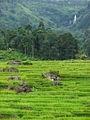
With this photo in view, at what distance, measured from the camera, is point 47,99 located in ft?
131

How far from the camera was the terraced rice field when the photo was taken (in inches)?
1340

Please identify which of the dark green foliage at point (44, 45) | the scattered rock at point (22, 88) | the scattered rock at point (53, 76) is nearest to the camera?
the scattered rock at point (22, 88)

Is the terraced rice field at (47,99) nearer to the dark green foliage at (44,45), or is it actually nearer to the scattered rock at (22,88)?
the scattered rock at (22,88)

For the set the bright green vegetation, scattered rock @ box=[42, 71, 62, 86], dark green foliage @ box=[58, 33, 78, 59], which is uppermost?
dark green foliage @ box=[58, 33, 78, 59]

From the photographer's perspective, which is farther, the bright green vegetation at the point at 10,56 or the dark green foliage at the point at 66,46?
the dark green foliage at the point at 66,46

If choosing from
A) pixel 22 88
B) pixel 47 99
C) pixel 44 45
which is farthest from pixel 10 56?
pixel 47 99

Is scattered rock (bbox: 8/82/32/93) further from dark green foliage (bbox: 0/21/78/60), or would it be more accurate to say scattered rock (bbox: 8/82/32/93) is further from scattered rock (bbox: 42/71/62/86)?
dark green foliage (bbox: 0/21/78/60)

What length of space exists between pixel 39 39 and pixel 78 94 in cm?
6007

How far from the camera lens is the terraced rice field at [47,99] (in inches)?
1340

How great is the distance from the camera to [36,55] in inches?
3922

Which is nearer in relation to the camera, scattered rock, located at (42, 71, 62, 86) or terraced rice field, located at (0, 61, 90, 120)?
terraced rice field, located at (0, 61, 90, 120)

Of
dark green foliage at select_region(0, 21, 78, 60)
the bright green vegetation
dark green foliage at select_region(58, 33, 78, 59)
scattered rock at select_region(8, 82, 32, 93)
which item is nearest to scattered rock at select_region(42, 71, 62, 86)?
scattered rock at select_region(8, 82, 32, 93)

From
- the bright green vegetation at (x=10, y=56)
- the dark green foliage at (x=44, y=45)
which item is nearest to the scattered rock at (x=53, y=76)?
the bright green vegetation at (x=10, y=56)

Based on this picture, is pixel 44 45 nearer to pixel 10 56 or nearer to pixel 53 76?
pixel 10 56
